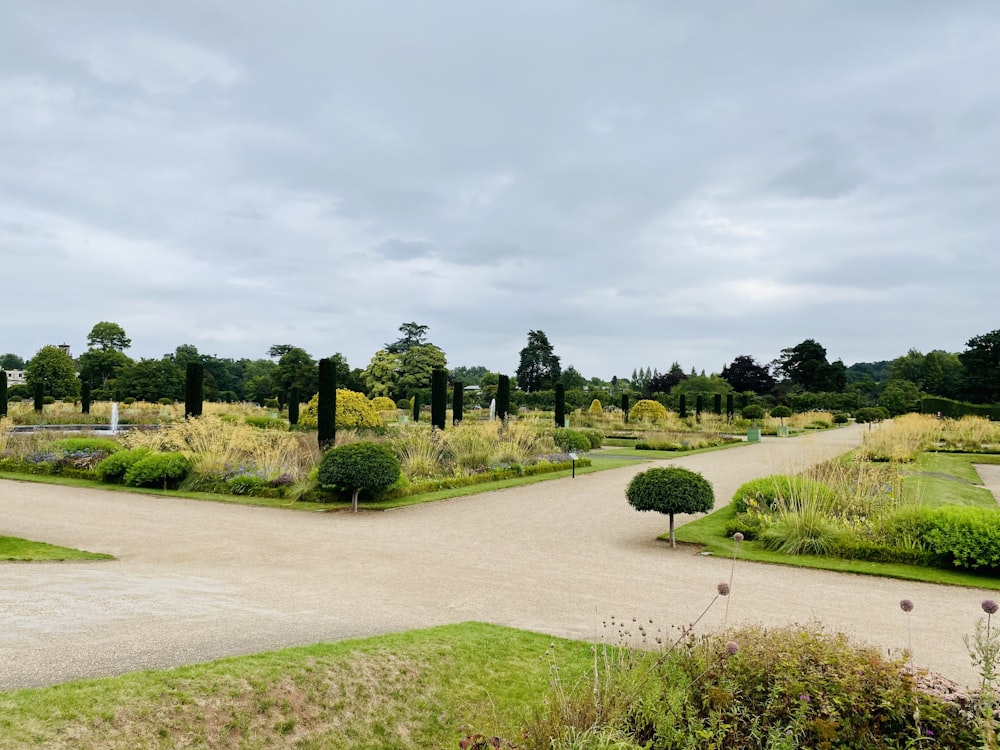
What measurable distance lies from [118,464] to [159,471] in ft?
4.26

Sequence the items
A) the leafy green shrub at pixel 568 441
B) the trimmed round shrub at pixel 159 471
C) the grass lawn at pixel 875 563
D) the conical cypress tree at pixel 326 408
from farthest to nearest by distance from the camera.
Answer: the leafy green shrub at pixel 568 441, the conical cypress tree at pixel 326 408, the trimmed round shrub at pixel 159 471, the grass lawn at pixel 875 563

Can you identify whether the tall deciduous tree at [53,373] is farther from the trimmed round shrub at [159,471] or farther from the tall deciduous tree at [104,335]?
the trimmed round shrub at [159,471]

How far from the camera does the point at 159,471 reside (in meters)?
13.2

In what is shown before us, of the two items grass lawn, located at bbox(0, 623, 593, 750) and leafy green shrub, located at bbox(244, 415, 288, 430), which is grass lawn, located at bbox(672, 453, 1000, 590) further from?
leafy green shrub, located at bbox(244, 415, 288, 430)

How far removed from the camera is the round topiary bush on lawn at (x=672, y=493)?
8.89 meters

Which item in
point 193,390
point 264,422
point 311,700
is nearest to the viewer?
point 311,700

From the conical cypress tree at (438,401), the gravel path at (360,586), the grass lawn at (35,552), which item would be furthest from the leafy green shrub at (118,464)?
the conical cypress tree at (438,401)

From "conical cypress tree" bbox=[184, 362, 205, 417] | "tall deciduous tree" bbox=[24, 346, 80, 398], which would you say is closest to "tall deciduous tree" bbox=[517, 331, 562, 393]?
"tall deciduous tree" bbox=[24, 346, 80, 398]

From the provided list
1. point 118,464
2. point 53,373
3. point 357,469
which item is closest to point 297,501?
point 357,469

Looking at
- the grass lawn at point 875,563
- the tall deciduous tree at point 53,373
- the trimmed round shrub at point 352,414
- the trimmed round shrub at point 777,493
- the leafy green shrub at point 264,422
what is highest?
the tall deciduous tree at point 53,373

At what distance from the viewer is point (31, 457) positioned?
15938 millimetres

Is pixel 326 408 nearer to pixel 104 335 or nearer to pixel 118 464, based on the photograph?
pixel 118 464

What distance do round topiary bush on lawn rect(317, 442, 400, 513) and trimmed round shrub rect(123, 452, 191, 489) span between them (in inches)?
150

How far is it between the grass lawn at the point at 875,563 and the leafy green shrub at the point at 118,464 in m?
11.0
